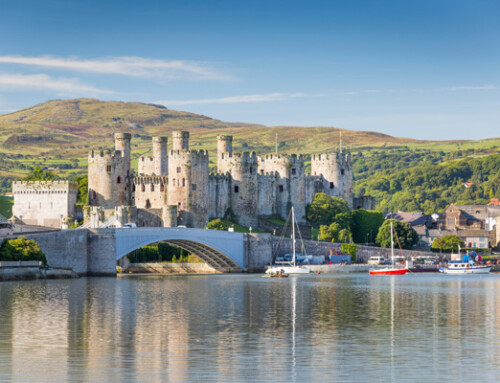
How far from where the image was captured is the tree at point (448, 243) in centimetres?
12256

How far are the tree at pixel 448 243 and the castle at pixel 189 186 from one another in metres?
16.6

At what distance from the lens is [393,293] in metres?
62.4

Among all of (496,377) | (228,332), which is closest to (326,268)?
(228,332)

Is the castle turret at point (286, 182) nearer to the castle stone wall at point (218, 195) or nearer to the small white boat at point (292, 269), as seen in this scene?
the castle stone wall at point (218, 195)

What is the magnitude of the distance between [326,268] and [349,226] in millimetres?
16702

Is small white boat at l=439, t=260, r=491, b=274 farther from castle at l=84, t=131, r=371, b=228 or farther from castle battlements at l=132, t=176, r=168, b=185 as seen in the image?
castle battlements at l=132, t=176, r=168, b=185

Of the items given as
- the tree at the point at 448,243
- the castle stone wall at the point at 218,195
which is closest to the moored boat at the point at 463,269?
the tree at the point at 448,243

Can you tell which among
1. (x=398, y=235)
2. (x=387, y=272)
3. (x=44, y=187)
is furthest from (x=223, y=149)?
(x=387, y=272)

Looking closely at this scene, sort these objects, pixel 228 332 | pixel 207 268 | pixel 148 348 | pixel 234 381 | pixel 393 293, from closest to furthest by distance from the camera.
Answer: pixel 234 381
pixel 148 348
pixel 228 332
pixel 393 293
pixel 207 268

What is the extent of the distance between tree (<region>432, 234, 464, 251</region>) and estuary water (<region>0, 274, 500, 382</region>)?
6165 cm

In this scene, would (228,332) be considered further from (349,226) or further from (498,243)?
(498,243)

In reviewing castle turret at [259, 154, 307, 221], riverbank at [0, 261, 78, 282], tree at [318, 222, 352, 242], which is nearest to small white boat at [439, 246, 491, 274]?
tree at [318, 222, 352, 242]

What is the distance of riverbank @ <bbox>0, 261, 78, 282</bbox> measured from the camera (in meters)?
69.7

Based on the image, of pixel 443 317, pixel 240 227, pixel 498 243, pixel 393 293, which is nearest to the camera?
pixel 443 317
